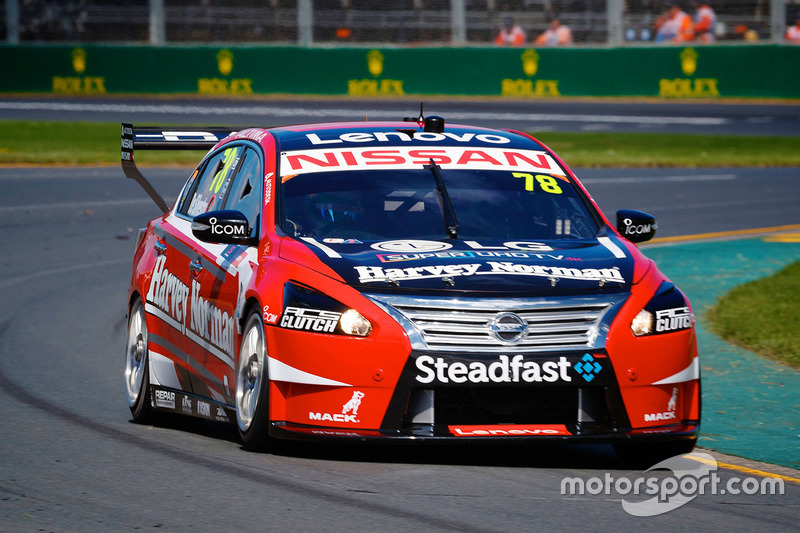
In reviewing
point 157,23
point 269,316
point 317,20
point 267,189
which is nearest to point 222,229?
point 267,189

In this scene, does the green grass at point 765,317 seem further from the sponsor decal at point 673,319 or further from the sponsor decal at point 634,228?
the sponsor decal at point 673,319

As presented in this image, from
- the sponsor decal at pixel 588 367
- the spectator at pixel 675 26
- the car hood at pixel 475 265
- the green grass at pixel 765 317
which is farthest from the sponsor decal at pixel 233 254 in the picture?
the spectator at pixel 675 26

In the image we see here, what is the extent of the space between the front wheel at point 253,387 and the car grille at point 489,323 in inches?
24.0

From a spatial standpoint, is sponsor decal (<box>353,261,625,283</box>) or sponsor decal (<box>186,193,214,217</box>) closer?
sponsor decal (<box>353,261,625,283</box>)

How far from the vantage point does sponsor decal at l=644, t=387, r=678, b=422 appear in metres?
6.38

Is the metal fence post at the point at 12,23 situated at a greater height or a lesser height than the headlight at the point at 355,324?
greater

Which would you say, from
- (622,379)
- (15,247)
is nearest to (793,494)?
(622,379)

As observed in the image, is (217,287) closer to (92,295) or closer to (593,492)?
(593,492)

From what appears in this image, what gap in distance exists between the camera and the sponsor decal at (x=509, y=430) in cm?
622

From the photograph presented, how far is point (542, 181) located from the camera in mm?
7648

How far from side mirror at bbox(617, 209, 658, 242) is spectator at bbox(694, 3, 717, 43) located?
35582 millimetres

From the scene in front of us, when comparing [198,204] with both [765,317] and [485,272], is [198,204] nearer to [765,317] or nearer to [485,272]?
[485,272]

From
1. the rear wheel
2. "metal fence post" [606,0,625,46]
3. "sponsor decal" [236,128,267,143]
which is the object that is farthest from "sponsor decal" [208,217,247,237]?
"metal fence post" [606,0,625,46]

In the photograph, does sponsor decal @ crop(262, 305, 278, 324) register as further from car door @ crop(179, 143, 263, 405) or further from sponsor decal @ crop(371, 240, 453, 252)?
sponsor decal @ crop(371, 240, 453, 252)
